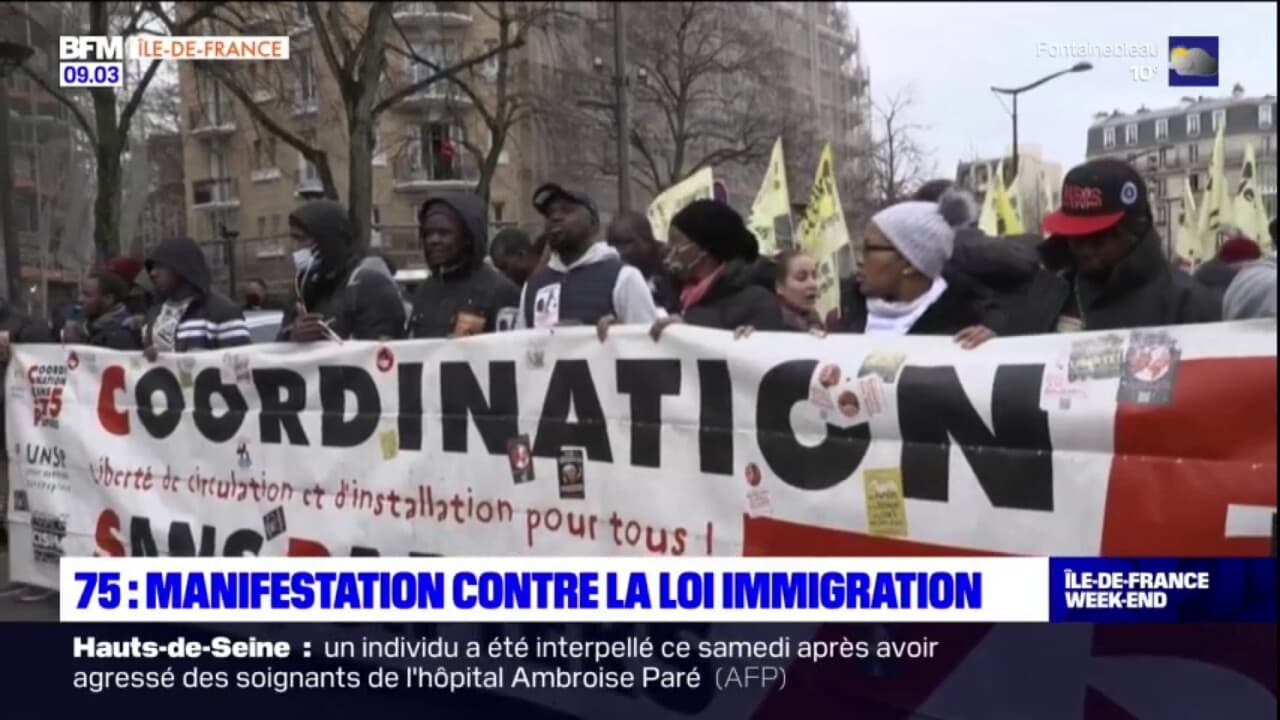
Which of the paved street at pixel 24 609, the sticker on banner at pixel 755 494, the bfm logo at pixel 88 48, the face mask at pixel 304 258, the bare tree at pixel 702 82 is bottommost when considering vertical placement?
the paved street at pixel 24 609

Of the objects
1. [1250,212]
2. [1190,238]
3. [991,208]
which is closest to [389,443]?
[1250,212]

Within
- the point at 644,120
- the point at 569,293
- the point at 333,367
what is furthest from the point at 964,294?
the point at 644,120

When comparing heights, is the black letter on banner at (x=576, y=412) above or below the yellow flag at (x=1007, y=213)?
below

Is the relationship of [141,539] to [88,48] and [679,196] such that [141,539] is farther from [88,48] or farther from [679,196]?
[679,196]

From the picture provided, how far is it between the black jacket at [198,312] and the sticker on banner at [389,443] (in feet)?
4.77

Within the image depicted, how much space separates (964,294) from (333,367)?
2.46 m

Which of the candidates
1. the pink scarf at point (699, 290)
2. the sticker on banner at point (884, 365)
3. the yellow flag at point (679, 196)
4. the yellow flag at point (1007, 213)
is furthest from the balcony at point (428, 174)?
the sticker on banner at point (884, 365)

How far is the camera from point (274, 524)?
→ 5496mm

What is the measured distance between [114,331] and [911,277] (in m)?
4.88

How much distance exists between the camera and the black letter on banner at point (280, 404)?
5.48 metres

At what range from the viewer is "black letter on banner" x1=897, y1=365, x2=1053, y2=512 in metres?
3.34

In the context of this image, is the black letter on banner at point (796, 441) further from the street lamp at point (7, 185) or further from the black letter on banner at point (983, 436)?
the street lamp at point (7, 185)

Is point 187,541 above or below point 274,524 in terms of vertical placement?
below

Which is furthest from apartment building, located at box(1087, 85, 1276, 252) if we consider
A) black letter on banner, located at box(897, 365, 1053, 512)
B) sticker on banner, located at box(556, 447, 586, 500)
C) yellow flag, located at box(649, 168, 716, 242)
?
yellow flag, located at box(649, 168, 716, 242)
